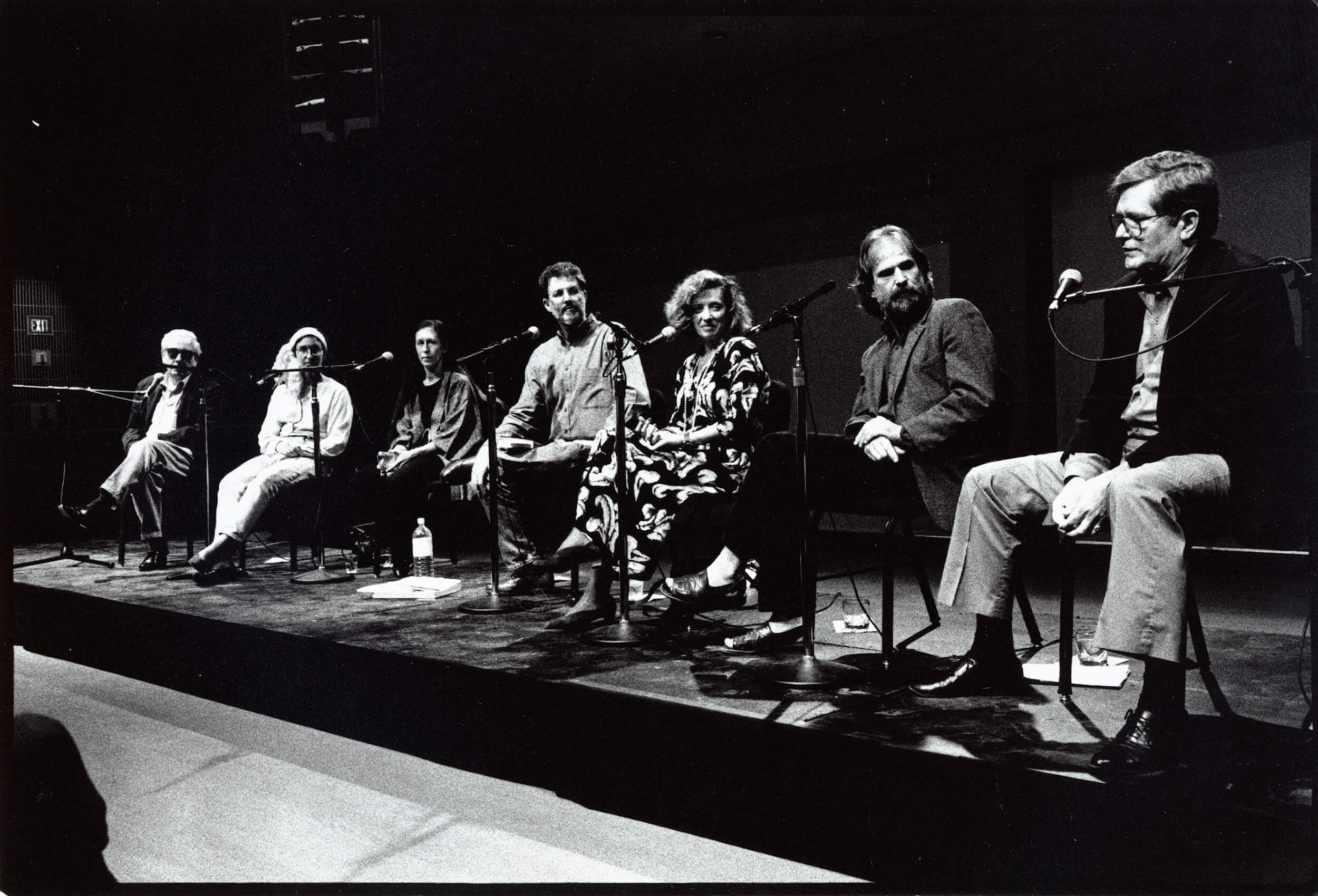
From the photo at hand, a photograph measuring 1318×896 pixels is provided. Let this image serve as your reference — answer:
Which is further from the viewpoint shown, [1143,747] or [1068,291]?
[1068,291]

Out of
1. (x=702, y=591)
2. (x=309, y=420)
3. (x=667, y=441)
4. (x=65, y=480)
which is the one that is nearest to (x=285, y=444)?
(x=309, y=420)

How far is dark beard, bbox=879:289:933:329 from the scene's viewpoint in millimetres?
2539

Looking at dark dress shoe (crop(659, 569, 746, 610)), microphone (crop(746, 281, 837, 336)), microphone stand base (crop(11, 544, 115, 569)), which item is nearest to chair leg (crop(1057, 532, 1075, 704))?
microphone (crop(746, 281, 837, 336))

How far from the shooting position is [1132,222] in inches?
76.9

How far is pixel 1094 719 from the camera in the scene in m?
1.98

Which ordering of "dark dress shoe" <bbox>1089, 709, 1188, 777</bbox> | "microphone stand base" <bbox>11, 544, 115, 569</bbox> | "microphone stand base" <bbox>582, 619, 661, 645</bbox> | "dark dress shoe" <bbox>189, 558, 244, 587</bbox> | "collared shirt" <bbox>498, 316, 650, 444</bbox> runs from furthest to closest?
"microphone stand base" <bbox>11, 544, 115, 569</bbox> < "dark dress shoe" <bbox>189, 558, 244, 587</bbox> < "collared shirt" <bbox>498, 316, 650, 444</bbox> < "microphone stand base" <bbox>582, 619, 661, 645</bbox> < "dark dress shoe" <bbox>1089, 709, 1188, 777</bbox>

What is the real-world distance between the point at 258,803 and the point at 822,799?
5.00 feet

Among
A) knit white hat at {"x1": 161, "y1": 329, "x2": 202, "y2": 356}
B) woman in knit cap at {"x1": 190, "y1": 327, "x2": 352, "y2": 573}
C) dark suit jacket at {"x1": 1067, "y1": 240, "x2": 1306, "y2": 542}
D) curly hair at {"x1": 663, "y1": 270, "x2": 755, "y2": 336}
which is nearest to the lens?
dark suit jacket at {"x1": 1067, "y1": 240, "x2": 1306, "y2": 542}

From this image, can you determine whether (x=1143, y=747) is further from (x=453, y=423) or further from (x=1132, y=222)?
(x=453, y=423)

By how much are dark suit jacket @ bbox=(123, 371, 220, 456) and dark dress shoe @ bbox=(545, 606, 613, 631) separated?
2.52m

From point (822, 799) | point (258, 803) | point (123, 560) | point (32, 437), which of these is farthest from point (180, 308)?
point (822, 799)

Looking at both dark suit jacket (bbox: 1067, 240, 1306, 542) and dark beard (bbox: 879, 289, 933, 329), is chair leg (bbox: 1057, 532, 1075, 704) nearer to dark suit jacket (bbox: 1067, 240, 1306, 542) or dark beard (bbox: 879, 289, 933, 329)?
dark suit jacket (bbox: 1067, 240, 1306, 542)

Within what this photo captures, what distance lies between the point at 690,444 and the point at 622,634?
27.1 inches

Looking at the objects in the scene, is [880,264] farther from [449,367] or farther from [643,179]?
[643,179]
